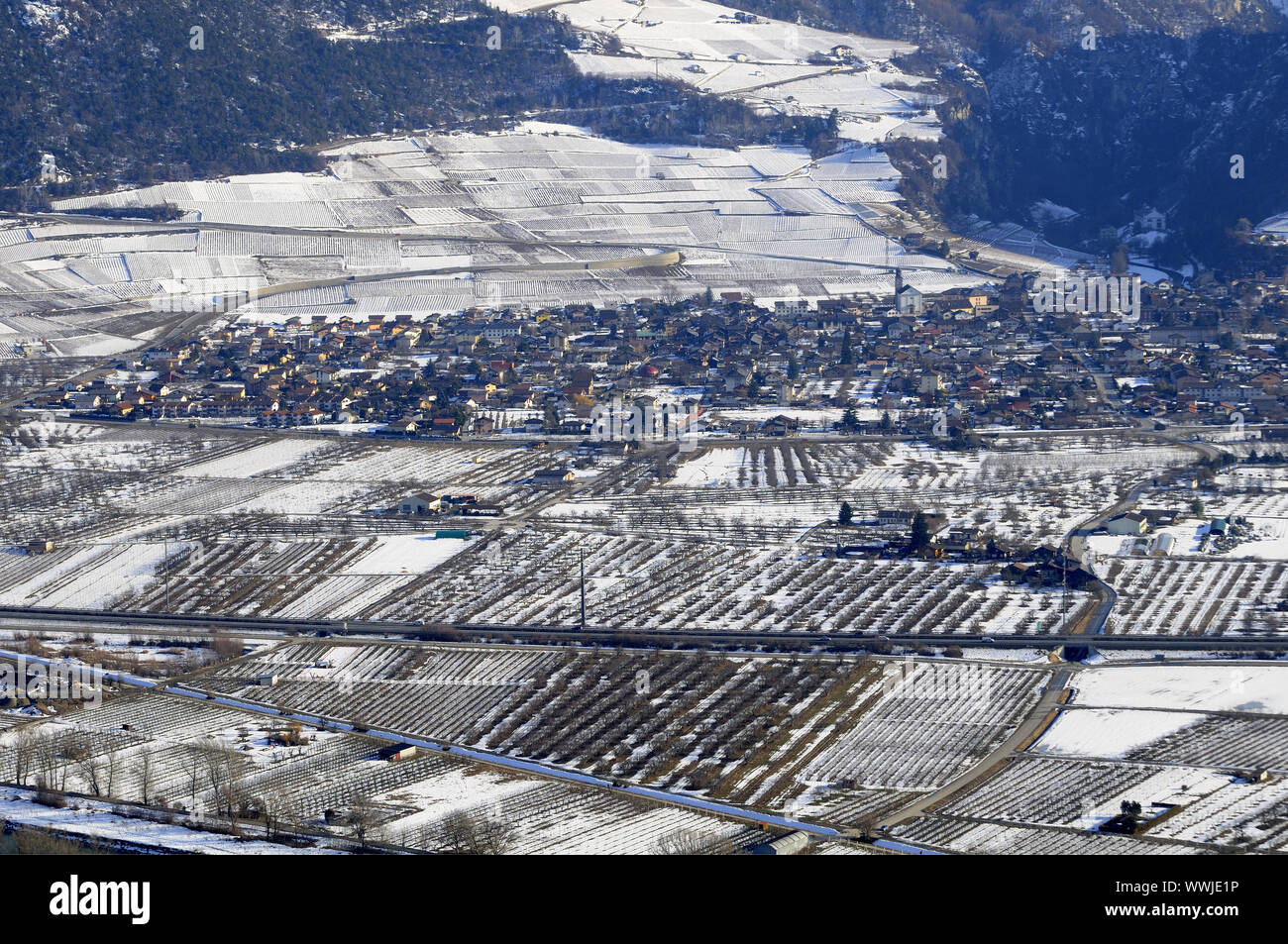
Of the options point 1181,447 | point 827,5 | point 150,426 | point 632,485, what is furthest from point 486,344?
point 827,5

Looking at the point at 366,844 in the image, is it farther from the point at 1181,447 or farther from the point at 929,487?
Result: the point at 1181,447

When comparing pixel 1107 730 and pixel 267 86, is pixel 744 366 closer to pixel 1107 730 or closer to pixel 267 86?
pixel 1107 730

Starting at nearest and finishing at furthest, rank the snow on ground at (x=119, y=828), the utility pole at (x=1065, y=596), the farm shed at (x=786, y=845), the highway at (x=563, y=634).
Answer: the snow on ground at (x=119, y=828) → the farm shed at (x=786, y=845) → the highway at (x=563, y=634) → the utility pole at (x=1065, y=596)

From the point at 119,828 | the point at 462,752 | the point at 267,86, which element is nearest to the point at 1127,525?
the point at 462,752

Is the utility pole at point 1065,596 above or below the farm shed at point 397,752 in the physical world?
above

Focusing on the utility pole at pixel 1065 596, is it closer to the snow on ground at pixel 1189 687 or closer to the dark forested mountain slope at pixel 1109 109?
the snow on ground at pixel 1189 687

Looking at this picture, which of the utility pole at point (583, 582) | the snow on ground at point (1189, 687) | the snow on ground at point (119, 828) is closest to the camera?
the snow on ground at point (119, 828)

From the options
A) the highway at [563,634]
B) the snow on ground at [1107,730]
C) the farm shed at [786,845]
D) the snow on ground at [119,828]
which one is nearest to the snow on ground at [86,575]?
the highway at [563,634]
